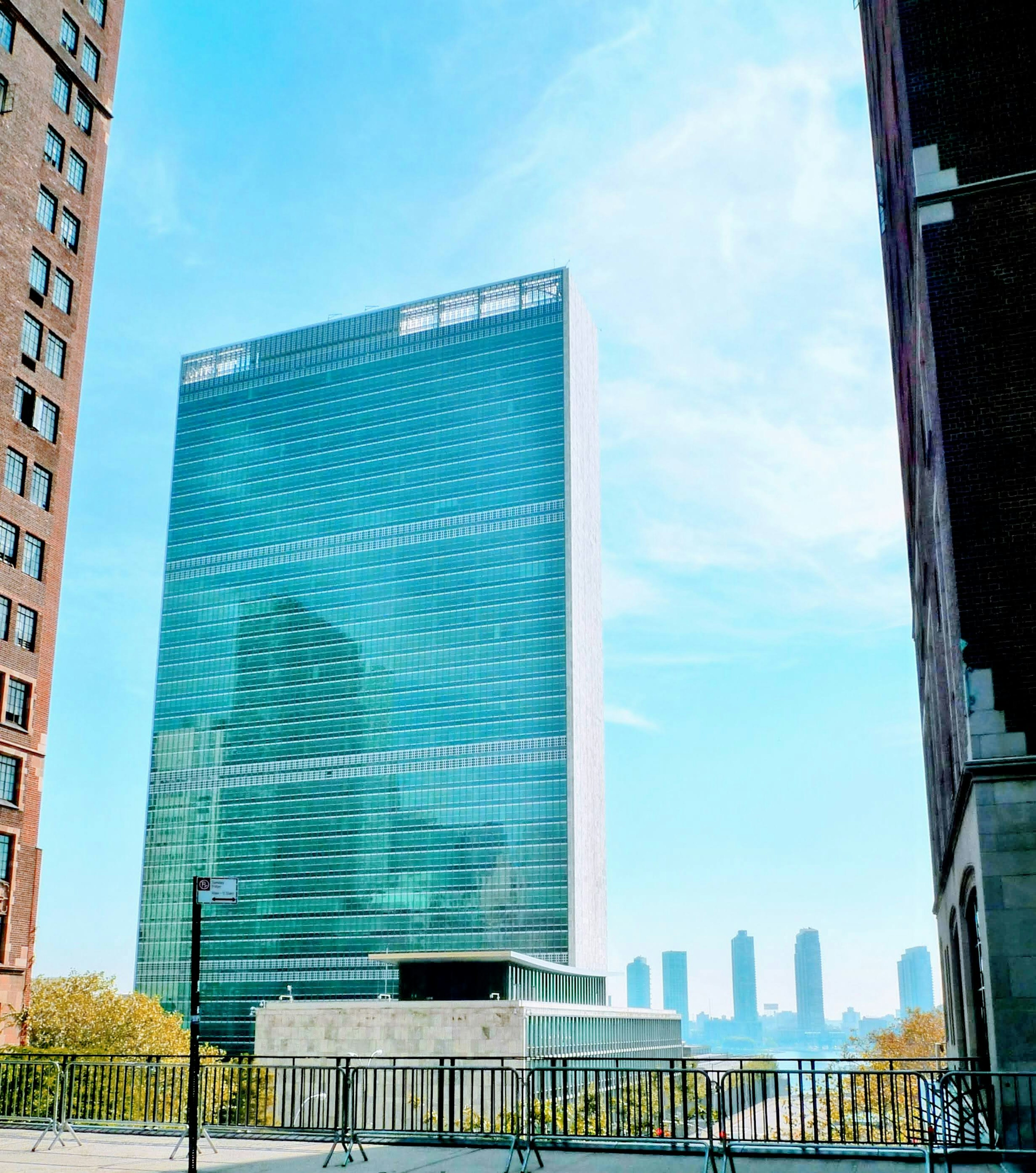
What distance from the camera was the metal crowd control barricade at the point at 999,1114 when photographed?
15.4 metres

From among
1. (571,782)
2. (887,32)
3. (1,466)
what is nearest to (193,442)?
(571,782)

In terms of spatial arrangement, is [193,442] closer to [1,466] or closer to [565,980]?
[565,980]

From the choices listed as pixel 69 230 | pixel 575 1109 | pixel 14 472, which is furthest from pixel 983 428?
pixel 69 230

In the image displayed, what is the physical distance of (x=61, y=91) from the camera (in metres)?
43.3

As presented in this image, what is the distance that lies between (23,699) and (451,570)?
135350 millimetres

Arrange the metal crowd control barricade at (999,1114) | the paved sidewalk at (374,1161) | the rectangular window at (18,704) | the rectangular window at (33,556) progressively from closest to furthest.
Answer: the metal crowd control barricade at (999,1114) → the paved sidewalk at (374,1161) → the rectangular window at (18,704) → the rectangular window at (33,556)

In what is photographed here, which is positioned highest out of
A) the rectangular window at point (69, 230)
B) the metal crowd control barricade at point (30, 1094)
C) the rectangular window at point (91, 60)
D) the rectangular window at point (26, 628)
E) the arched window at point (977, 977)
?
the rectangular window at point (91, 60)

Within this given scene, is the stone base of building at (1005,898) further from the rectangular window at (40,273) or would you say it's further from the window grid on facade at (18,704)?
the rectangular window at (40,273)

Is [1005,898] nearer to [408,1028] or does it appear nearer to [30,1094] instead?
[30,1094]

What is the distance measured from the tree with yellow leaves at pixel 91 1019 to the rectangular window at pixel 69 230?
156 feet

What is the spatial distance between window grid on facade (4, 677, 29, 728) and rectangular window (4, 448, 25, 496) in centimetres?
633

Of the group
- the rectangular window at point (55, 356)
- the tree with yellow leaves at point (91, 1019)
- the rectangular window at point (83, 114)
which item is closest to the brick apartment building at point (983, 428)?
the rectangular window at point (55, 356)

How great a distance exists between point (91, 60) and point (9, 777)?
89.4 feet

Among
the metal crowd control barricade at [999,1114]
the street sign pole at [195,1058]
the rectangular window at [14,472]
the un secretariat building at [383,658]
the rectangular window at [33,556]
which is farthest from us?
the un secretariat building at [383,658]
